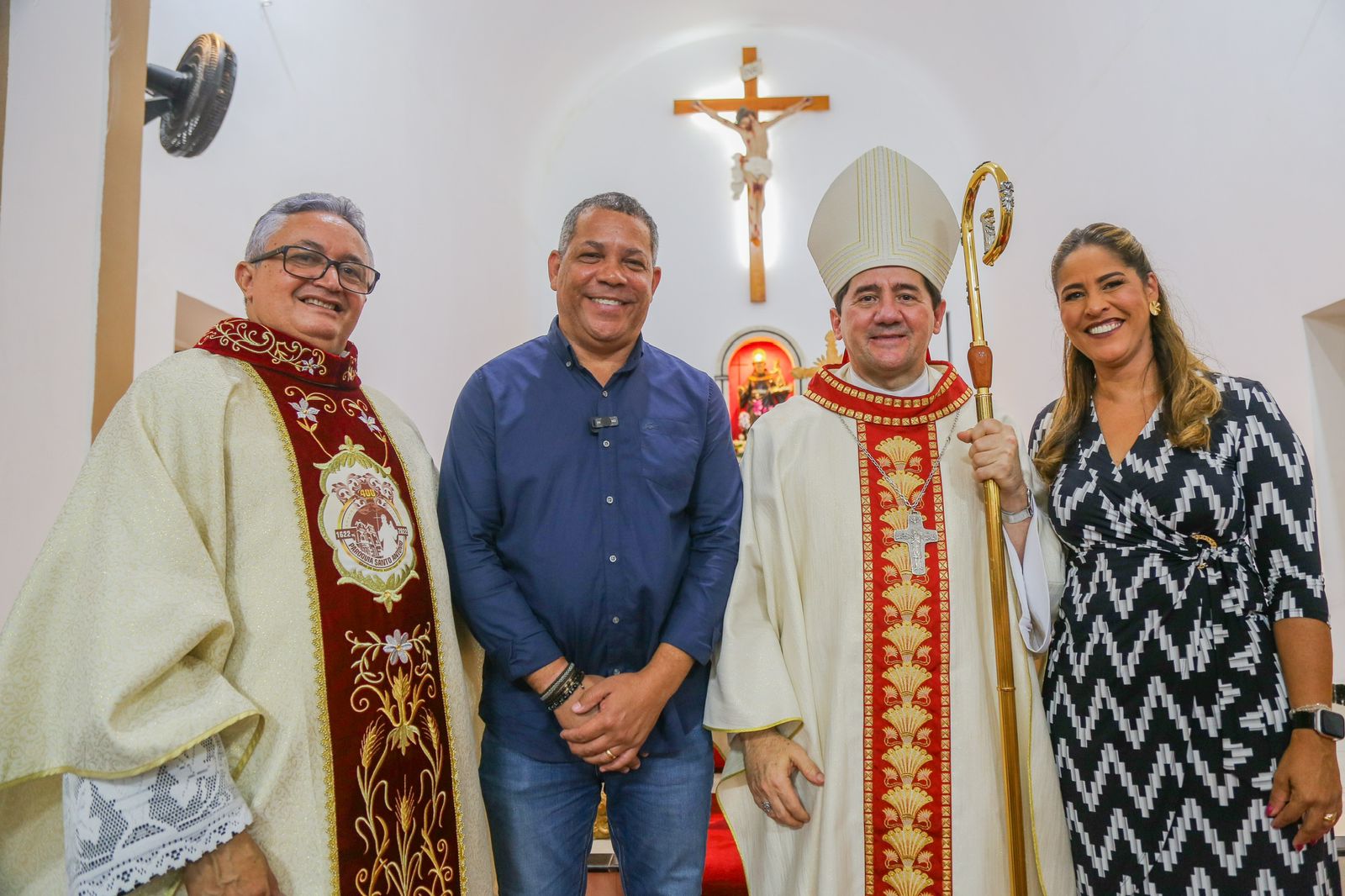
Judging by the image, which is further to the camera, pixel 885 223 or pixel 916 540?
pixel 885 223

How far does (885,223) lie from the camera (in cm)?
234

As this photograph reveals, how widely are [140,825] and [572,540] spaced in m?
0.95

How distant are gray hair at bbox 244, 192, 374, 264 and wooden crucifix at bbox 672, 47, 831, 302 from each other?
5.90 meters

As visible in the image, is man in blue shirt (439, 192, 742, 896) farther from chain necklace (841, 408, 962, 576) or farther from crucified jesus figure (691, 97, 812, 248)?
crucified jesus figure (691, 97, 812, 248)

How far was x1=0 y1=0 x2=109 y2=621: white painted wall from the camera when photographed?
2.04m

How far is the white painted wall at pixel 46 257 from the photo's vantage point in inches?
80.4

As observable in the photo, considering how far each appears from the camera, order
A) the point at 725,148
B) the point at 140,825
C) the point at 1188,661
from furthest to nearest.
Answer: the point at 725,148 → the point at 1188,661 → the point at 140,825

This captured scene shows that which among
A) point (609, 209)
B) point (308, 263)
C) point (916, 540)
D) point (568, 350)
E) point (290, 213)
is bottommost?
point (916, 540)

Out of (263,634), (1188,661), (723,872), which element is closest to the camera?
(263,634)

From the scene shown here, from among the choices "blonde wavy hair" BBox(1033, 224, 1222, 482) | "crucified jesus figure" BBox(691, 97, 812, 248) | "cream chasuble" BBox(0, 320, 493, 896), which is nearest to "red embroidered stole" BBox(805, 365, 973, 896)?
"blonde wavy hair" BBox(1033, 224, 1222, 482)

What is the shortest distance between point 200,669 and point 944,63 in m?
7.22

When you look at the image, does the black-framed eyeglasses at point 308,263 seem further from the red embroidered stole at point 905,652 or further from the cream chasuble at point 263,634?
the red embroidered stole at point 905,652

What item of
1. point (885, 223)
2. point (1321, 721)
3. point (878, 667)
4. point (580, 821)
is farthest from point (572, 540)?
point (1321, 721)

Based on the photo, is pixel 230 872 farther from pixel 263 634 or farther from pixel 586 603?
pixel 586 603
